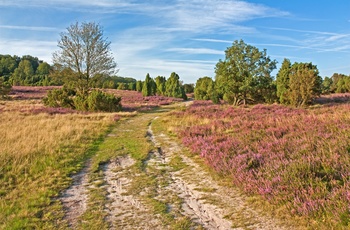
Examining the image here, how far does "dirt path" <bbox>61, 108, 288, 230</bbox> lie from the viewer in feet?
13.7

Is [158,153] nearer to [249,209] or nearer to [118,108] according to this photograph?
[249,209]

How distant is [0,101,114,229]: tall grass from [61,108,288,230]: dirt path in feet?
1.28

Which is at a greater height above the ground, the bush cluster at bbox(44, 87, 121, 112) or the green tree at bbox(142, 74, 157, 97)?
the green tree at bbox(142, 74, 157, 97)

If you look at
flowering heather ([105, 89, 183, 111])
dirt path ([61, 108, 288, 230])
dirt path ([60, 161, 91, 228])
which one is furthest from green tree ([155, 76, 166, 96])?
dirt path ([60, 161, 91, 228])

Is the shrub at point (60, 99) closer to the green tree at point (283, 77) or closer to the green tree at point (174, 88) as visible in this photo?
the green tree at point (283, 77)

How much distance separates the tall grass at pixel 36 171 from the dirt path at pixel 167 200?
39 centimetres

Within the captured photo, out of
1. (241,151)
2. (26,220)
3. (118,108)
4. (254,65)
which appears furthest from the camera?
(254,65)

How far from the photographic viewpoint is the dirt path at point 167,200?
4172 millimetres

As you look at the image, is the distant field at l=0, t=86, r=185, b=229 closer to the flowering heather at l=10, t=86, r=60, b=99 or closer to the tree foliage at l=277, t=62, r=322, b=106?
the tree foliage at l=277, t=62, r=322, b=106

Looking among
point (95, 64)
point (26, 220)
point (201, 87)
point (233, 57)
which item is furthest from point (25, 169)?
point (201, 87)

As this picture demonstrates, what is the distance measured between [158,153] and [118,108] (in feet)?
61.6

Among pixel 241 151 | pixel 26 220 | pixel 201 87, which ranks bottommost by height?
pixel 26 220

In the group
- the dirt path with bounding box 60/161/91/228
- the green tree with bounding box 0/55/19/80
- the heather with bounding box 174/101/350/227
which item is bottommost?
the dirt path with bounding box 60/161/91/228

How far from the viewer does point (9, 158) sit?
25.7 ft
